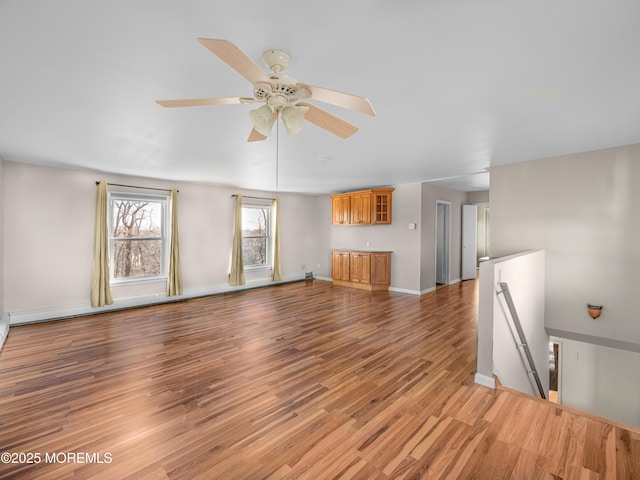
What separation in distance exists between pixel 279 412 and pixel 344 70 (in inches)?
101

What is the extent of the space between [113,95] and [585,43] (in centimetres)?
316

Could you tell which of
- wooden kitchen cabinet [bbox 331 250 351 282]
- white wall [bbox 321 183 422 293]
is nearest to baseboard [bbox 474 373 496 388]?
white wall [bbox 321 183 422 293]

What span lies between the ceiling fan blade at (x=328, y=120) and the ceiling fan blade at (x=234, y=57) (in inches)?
14.2

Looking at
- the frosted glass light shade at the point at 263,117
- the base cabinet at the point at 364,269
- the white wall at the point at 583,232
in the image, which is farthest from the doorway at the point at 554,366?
the frosted glass light shade at the point at 263,117

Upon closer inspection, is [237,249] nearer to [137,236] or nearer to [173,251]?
[173,251]

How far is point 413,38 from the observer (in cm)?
159

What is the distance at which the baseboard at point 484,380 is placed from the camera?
8.66 feet

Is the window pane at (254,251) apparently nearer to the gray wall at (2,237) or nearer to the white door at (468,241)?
the gray wall at (2,237)

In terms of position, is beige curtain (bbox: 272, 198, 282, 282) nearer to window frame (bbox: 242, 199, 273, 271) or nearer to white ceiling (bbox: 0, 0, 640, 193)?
window frame (bbox: 242, 199, 273, 271)

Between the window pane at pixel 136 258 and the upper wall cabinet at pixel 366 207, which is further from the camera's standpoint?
the upper wall cabinet at pixel 366 207

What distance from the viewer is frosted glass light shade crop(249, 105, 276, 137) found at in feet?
5.63

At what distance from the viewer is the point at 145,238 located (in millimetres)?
5695

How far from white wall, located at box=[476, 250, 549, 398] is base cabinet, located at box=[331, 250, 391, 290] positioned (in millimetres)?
3191

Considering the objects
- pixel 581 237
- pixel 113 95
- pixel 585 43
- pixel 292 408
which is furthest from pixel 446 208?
pixel 113 95
